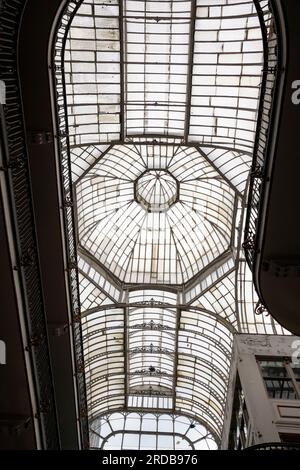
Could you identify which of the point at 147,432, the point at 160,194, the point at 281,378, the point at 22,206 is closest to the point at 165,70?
the point at 160,194

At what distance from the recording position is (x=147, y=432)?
A: 158ft

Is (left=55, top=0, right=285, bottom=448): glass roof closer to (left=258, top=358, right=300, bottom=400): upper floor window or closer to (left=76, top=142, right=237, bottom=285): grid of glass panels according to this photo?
(left=76, top=142, right=237, bottom=285): grid of glass panels

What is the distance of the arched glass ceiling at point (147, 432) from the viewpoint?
4738 centimetres

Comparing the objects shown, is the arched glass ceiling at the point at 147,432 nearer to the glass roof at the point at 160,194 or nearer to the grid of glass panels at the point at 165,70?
the glass roof at the point at 160,194

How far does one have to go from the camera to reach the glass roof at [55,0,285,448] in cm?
2566

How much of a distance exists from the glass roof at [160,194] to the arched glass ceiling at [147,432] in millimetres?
204

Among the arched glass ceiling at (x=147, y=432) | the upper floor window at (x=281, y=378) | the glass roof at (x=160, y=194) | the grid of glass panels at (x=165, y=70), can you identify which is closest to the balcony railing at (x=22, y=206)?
the glass roof at (x=160, y=194)

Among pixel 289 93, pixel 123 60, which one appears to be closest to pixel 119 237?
pixel 123 60

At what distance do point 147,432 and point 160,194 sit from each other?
25823mm

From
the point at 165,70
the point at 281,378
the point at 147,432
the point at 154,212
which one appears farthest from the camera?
the point at 147,432

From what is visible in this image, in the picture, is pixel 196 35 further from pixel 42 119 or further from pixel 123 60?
pixel 42 119

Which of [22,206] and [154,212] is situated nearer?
[22,206]

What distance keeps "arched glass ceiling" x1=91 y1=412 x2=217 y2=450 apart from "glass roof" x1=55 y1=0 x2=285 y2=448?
0.20 meters

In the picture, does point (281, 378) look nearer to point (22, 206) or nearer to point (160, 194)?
point (160, 194)
